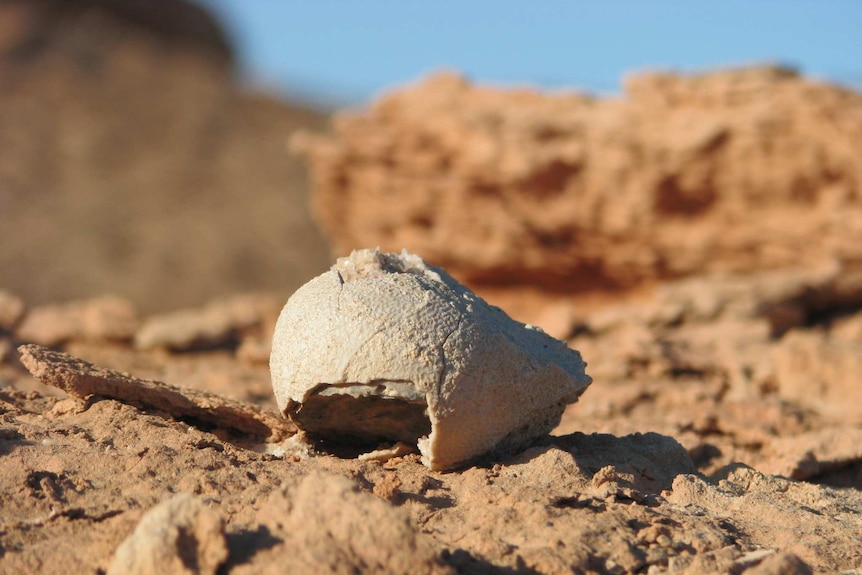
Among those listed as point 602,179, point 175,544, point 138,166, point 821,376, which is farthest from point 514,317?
point 138,166

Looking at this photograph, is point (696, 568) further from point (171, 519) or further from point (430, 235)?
point (430, 235)

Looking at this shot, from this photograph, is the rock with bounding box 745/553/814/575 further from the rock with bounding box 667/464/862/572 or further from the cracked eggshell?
the cracked eggshell

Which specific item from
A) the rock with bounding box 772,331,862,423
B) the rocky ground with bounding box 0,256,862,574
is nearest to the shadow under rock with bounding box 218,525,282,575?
the rocky ground with bounding box 0,256,862,574

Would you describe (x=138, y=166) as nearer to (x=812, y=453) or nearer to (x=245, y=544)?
(x=812, y=453)

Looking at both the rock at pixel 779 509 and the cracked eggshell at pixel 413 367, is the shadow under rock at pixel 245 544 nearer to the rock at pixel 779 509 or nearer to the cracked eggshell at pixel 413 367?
the cracked eggshell at pixel 413 367

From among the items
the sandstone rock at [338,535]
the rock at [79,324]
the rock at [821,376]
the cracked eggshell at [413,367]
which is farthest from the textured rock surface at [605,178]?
the sandstone rock at [338,535]
